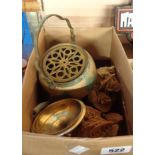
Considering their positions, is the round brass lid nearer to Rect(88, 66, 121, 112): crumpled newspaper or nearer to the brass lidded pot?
the brass lidded pot

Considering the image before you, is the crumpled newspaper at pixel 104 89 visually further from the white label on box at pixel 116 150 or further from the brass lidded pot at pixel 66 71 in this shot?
the white label on box at pixel 116 150

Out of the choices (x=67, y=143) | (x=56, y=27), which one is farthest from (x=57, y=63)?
(x=67, y=143)

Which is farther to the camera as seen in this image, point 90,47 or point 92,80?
point 90,47

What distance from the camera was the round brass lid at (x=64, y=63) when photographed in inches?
31.1

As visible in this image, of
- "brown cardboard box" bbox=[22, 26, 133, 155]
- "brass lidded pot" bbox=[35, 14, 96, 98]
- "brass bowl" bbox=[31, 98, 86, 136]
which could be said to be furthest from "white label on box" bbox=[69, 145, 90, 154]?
"brass lidded pot" bbox=[35, 14, 96, 98]

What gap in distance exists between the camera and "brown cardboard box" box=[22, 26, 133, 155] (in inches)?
22.0

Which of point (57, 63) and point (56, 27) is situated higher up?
point (56, 27)

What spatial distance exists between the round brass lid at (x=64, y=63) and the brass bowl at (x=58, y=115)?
81 millimetres

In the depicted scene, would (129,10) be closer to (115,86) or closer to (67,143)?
(115,86)

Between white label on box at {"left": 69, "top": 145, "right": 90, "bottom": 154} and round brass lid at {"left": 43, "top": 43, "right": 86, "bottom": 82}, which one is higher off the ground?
round brass lid at {"left": 43, "top": 43, "right": 86, "bottom": 82}

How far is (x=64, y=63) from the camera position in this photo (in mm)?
823
